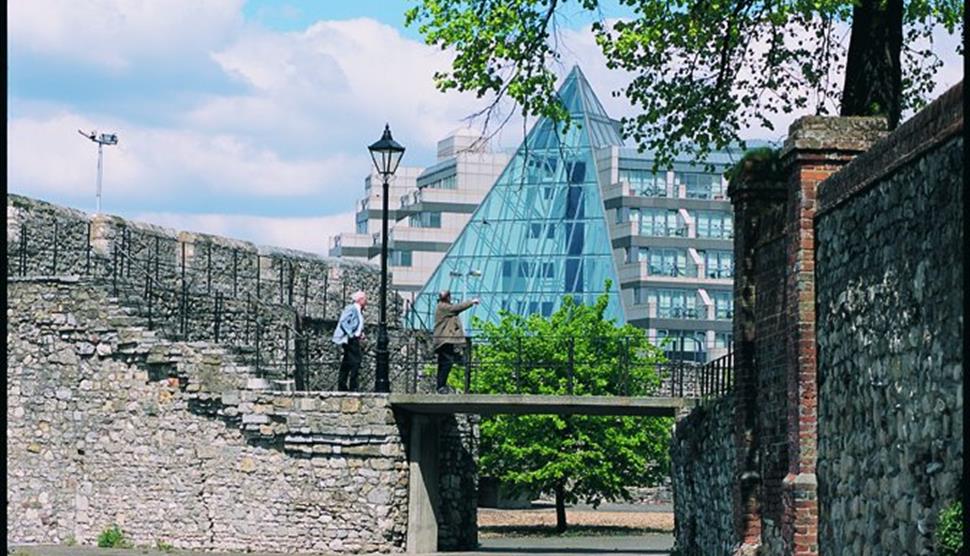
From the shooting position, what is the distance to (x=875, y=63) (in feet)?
57.8

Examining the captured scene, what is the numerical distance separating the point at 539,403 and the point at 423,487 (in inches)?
88.7

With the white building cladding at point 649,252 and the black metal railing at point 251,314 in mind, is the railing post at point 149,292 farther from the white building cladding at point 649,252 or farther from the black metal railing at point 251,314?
the white building cladding at point 649,252

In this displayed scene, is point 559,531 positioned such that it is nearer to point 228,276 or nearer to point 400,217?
point 228,276

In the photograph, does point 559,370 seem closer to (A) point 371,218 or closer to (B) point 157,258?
(B) point 157,258

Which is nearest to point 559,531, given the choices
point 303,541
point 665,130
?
point 303,541

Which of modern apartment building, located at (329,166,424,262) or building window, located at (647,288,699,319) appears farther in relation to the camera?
modern apartment building, located at (329,166,424,262)

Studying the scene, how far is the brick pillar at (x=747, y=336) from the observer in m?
17.5

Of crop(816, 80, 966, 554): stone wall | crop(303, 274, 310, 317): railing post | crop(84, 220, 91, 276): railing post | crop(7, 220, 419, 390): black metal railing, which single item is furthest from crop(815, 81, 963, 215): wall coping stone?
crop(303, 274, 310, 317): railing post

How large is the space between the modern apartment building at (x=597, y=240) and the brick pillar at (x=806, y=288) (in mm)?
89481

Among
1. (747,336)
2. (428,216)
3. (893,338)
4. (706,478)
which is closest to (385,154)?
(706,478)

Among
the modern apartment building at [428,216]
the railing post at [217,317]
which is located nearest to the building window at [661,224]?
the modern apartment building at [428,216]

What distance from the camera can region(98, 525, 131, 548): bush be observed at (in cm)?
2922

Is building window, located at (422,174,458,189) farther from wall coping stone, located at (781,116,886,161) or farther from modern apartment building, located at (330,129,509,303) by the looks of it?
wall coping stone, located at (781,116,886,161)

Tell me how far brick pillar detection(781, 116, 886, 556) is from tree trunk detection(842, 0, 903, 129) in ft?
8.22
